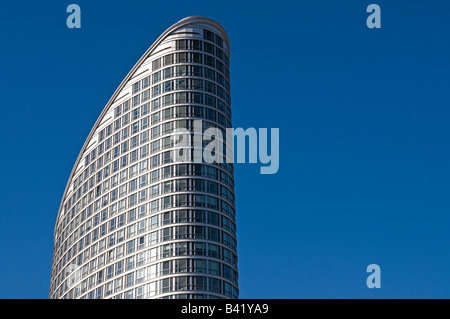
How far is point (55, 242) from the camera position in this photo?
16450cm

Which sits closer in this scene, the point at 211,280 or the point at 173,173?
the point at 211,280

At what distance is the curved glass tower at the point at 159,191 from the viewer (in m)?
115

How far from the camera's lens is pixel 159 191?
4793 inches

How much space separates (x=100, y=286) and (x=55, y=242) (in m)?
39.5

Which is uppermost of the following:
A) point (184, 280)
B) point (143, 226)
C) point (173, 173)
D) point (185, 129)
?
point (185, 129)

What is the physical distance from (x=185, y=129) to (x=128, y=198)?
16198 mm

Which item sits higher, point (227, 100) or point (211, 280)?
point (227, 100)

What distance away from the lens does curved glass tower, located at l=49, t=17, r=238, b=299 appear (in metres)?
115

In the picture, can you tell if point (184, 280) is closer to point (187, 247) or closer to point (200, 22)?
point (187, 247)

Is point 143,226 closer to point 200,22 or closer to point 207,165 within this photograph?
point 207,165
